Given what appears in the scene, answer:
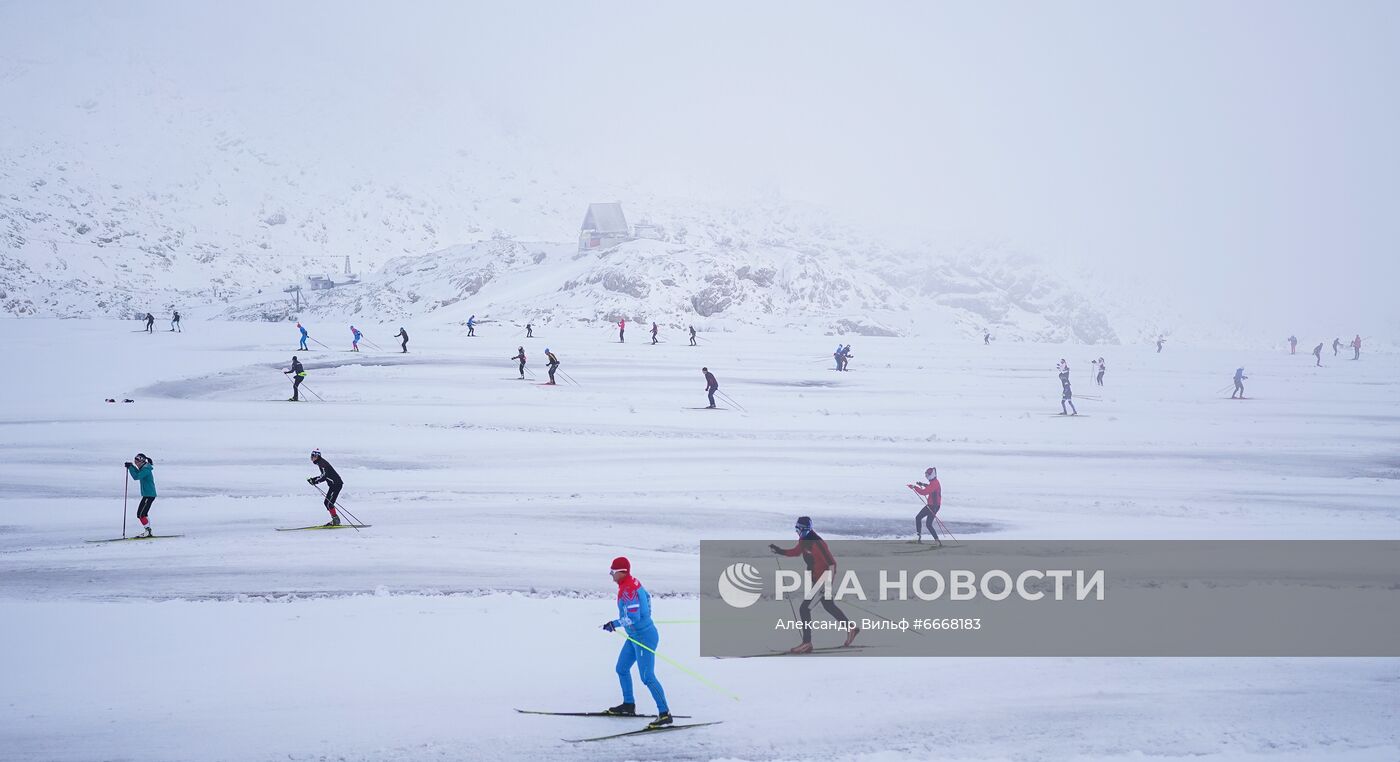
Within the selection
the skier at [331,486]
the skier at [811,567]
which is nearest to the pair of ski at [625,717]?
the skier at [811,567]

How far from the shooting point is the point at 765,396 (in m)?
36.9

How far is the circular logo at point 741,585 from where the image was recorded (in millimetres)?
12703

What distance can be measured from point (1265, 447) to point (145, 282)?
145 meters

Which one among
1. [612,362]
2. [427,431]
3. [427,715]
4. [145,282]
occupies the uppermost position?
[145,282]

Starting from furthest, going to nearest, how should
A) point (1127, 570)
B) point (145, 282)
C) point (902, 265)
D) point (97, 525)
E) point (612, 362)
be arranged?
point (902, 265) → point (145, 282) → point (612, 362) → point (97, 525) → point (1127, 570)

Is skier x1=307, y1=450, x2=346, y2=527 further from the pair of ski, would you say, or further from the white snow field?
the pair of ski

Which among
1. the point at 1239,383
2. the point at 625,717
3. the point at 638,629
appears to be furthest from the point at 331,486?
the point at 1239,383

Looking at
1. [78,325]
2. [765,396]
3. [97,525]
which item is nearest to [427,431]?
[97,525]

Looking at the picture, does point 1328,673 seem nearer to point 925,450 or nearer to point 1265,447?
point 925,450

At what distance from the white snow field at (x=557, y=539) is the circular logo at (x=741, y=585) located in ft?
2.07

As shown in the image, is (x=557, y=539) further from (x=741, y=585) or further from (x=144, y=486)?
(x=144, y=486)

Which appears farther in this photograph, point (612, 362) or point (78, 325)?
point (78, 325)

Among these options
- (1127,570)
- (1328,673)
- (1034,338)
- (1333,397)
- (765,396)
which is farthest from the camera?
(1034,338)

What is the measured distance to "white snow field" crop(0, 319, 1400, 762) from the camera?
28.4 ft
